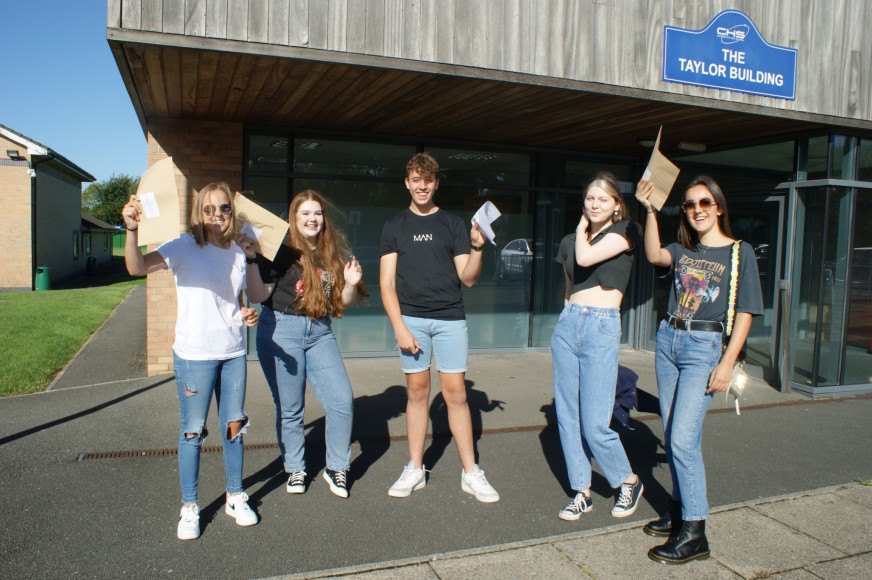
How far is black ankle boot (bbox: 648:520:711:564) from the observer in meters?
3.39

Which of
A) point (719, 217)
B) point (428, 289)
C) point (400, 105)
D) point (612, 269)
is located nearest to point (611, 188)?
point (612, 269)

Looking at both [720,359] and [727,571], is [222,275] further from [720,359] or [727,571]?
[727,571]

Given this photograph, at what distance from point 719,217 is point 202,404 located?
2.75 m

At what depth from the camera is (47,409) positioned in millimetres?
6156

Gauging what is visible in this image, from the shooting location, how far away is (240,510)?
12.3 feet

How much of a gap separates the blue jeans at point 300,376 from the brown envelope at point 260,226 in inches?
17.1

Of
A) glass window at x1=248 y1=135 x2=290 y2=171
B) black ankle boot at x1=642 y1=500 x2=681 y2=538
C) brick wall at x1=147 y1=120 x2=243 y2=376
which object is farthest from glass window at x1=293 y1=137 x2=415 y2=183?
black ankle boot at x1=642 y1=500 x2=681 y2=538

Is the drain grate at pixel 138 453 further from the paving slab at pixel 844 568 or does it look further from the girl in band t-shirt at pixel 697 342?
the paving slab at pixel 844 568

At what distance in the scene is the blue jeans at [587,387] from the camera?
373cm

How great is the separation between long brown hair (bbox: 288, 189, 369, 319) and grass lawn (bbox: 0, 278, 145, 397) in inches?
177

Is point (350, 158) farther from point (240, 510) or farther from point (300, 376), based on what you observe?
point (240, 510)

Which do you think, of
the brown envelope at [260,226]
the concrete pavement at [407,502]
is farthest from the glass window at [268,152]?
the brown envelope at [260,226]

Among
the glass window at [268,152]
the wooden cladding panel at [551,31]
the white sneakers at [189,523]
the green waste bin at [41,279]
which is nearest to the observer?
the white sneakers at [189,523]

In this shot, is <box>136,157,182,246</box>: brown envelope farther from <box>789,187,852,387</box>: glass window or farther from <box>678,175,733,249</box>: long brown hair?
<box>789,187,852,387</box>: glass window
